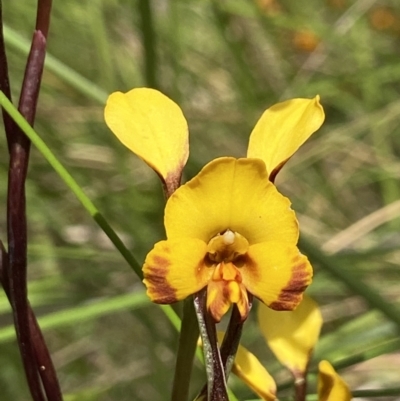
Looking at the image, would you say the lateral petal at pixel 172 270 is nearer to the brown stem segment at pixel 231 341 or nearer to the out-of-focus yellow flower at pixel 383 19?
the brown stem segment at pixel 231 341

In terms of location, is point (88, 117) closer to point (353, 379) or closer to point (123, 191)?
point (123, 191)

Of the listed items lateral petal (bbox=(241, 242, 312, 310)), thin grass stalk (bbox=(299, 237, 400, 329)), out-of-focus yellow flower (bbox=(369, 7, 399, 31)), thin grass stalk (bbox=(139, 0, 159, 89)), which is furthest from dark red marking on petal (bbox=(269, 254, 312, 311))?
out-of-focus yellow flower (bbox=(369, 7, 399, 31))

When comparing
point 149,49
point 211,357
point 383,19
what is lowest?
point 211,357

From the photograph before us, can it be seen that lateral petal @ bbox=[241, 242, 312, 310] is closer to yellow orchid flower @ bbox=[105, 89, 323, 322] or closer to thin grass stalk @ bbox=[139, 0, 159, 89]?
yellow orchid flower @ bbox=[105, 89, 323, 322]

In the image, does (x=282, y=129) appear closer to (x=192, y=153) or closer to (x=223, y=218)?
(x=223, y=218)

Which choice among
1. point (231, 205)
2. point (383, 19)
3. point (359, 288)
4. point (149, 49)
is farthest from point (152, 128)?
point (383, 19)

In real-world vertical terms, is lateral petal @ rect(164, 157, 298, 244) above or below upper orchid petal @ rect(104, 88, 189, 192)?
below
